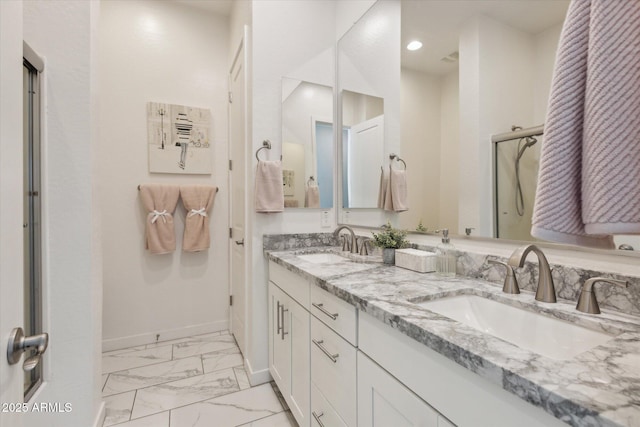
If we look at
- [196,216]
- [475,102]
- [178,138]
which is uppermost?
[178,138]

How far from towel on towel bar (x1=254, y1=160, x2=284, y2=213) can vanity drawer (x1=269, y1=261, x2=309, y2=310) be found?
0.35 m

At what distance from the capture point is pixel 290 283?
4.99 feet

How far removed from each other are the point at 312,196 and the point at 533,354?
163cm

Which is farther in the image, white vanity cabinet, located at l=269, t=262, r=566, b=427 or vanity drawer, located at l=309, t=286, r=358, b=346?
vanity drawer, located at l=309, t=286, r=358, b=346

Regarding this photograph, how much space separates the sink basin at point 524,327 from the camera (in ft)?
2.38

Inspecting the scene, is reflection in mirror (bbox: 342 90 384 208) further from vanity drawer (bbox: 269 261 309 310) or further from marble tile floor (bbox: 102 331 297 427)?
marble tile floor (bbox: 102 331 297 427)

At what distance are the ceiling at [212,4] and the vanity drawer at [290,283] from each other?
2.31m

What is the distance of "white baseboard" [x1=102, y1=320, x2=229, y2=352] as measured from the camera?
2.38 m

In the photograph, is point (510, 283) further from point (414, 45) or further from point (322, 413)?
point (414, 45)

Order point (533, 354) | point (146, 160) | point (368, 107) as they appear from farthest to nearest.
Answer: point (146, 160) < point (368, 107) < point (533, 354)

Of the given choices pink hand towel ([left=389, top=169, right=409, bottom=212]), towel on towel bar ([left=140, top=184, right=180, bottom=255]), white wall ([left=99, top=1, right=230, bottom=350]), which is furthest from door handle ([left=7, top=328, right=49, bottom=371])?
white wall ([left=99, top=1, right=230, bottom=350])

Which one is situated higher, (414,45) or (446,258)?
(414,45)

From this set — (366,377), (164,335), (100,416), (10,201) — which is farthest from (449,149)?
(164,335)

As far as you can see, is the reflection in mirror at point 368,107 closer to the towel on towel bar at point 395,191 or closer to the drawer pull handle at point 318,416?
the towel on towel bar at point 395,191
